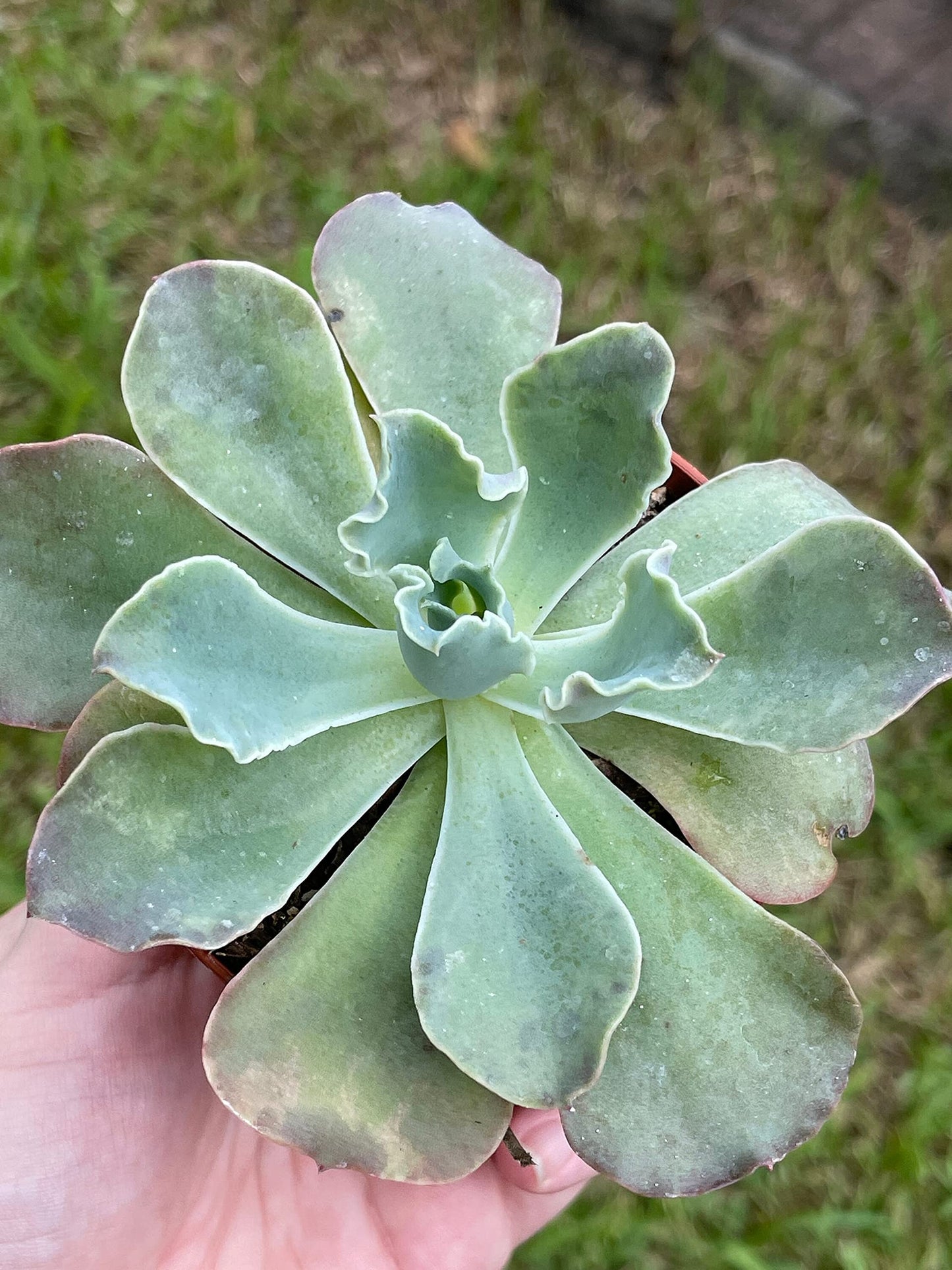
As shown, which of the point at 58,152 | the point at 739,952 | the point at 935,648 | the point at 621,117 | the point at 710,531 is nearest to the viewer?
the point at 935,648

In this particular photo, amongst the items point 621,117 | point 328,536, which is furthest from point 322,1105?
point 621,117

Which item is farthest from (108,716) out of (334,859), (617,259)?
(617,259)

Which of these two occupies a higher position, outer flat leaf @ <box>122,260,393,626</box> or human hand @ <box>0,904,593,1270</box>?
outer flat leaf @ <box>122,260,393,626</box>

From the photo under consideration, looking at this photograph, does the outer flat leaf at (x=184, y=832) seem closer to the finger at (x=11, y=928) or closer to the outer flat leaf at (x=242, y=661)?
the outer flat leaf at (x=242, y=661)

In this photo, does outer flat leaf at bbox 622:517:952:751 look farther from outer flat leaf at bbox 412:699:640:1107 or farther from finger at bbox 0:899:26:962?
finger at bbox 0:899:26:962

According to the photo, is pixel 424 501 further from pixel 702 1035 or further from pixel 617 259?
pixel 617 259

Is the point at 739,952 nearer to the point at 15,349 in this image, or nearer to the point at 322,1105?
the point at 322,1105

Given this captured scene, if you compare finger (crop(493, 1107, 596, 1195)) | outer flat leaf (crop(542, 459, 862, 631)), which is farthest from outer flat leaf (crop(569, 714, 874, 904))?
finger (crop(493, 1107, 596, 1195))
